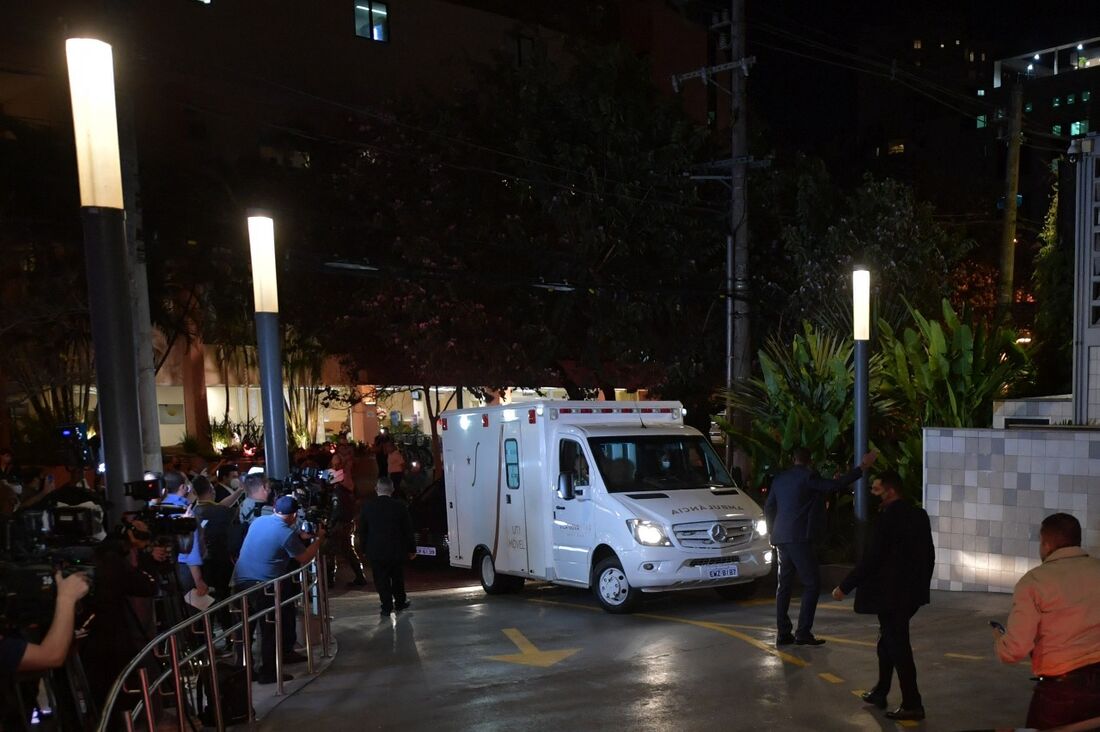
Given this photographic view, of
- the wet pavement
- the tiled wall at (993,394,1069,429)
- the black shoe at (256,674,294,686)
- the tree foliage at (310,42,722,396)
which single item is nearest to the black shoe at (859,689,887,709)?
the wet pavement

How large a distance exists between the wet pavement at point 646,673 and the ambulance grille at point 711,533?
79 centimetres

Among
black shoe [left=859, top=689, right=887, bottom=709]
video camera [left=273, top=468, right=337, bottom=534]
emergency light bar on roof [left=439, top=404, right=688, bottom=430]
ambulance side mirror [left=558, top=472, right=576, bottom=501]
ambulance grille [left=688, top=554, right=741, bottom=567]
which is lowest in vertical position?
ambulance grille [left=688, top=554, right=741, bottom=567]

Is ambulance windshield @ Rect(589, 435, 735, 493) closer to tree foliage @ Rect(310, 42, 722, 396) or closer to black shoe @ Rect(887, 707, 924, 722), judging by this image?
black shoe @ Rect(887, 707, 924, 722)

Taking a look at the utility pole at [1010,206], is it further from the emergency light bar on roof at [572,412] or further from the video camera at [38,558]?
the video camera at [38,558]

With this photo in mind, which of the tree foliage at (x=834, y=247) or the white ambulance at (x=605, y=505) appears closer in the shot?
the white ambulance at (x=605, y=505)

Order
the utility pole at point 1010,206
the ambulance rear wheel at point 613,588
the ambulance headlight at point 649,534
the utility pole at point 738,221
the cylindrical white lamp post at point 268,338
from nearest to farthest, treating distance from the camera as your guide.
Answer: the cylindrical white lamp post at point 268,338 → the ambulance headlight at point 649,534 → the ambulance rear wheel at point 613,588 → the utility pole at point 738,221 → the utility pole at point 1010,206

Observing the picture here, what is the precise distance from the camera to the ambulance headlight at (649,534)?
1092 cm

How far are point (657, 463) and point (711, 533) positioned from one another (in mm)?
1349

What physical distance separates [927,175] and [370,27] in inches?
960

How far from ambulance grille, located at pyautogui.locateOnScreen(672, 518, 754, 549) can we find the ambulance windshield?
2.47ft

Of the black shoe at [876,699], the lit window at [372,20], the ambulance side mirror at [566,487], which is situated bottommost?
the black shoe at [876,699]

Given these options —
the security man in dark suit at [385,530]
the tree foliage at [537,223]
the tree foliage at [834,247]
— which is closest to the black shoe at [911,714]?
the security man in dark suit at [385,530]

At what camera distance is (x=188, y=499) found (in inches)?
430

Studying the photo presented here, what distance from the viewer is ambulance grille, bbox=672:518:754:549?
→ 1100 cm
